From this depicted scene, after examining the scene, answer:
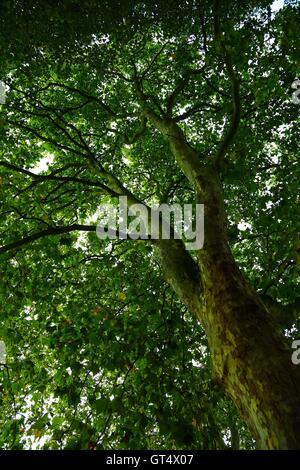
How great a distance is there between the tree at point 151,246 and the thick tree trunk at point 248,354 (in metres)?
0.02

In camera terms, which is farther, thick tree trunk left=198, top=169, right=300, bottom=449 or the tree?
the tree

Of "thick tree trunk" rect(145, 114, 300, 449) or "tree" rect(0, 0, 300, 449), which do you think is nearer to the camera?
"thick tree trunk" rect(145, 114, 300, 449)

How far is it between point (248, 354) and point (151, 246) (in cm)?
335

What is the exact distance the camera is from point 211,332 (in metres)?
4.04

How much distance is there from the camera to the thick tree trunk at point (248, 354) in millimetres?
2924

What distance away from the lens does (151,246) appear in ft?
21.5

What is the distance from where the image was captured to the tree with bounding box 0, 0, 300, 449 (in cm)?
394

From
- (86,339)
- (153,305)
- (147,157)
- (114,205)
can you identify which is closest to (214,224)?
(153,305)

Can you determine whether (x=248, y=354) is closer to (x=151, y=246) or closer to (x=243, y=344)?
(x=243, y=344)

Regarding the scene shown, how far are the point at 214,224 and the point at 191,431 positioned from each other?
2660 mm

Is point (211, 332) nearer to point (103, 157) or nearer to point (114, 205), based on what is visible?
point (114, 205)

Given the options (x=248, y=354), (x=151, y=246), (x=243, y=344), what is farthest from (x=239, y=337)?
(x=151, y=246)

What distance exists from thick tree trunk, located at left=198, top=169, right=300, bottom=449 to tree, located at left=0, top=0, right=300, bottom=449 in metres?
0.02
